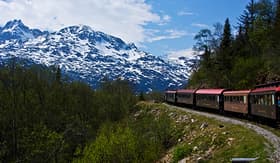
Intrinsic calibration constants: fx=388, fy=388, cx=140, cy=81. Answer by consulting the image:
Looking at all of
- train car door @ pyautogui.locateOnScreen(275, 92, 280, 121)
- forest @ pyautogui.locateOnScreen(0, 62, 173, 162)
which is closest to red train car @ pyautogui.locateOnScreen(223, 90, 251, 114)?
forest @ pyautogui.locateOnScreen(0, 62, 173, 162)

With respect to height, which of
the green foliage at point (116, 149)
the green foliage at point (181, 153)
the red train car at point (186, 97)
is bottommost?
the green foliage at point (116, 149)

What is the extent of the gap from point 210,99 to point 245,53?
29.1 metres

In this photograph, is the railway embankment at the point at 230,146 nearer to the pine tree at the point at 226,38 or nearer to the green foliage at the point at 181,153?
the green foliage at the point at 181,153

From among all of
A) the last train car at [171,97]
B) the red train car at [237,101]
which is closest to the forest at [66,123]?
the red train car at [237,101]

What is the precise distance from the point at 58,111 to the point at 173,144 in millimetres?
30276

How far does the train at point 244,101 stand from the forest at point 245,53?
29.1 feet

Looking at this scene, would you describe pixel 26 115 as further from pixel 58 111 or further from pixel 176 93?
pixel 176 93

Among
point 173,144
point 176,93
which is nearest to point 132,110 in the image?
point 176,93

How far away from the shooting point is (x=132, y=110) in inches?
3206

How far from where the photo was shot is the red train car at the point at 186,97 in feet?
207

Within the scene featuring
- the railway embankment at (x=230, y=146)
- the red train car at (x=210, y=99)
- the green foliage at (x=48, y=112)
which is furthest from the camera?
the red train car at (x=210, y=99)

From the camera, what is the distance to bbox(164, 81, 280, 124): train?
1133 inches

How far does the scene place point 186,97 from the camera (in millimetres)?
67875

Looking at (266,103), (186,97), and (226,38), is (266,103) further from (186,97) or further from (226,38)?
(226,38)
